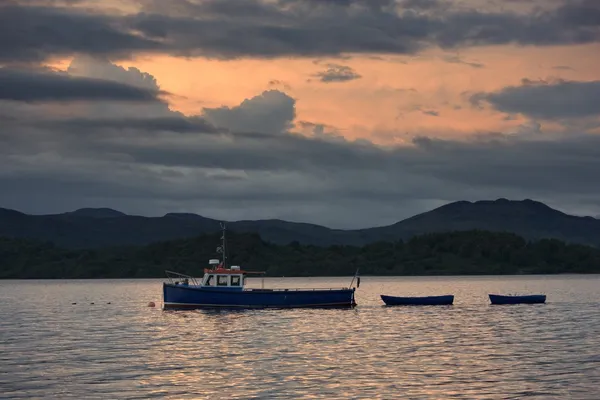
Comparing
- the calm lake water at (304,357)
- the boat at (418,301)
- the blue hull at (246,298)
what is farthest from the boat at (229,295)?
the boat at (418,301)

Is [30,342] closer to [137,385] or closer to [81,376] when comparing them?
[81,376]

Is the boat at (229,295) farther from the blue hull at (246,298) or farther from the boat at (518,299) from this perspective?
the boat at (518,299)

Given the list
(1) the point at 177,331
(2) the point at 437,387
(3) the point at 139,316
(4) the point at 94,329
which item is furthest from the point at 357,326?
(2) the point at 437,387

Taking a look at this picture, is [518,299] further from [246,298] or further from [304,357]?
[304,357]

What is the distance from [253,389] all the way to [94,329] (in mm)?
52277

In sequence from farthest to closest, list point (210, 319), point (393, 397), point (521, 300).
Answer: point (521, 300), point (210, 319), point (393, 397)

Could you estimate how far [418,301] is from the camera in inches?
5389

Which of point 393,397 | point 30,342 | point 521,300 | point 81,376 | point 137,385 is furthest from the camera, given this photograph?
point 521,300

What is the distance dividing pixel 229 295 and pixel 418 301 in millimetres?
35837

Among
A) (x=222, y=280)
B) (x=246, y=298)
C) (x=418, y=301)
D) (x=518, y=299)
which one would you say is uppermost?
(x=222, y=280)

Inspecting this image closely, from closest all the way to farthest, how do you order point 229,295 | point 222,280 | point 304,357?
point 304,357 < point 229,295 < point 222,280

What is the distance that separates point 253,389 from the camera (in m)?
50.8

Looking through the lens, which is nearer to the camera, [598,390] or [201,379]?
[598,390]

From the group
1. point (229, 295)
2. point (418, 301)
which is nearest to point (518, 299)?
point (418, 301)
